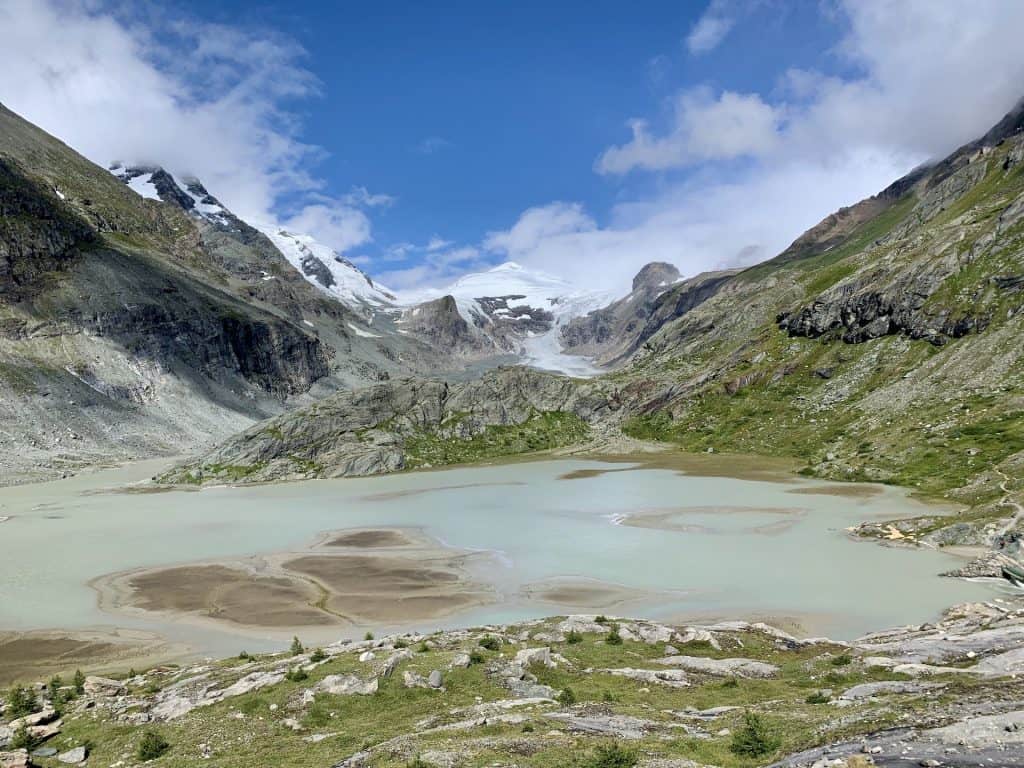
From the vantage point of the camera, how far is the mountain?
275 feet

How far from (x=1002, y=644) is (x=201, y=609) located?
168 feet

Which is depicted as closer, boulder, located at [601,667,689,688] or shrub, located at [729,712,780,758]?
shrub, located at [729,712,780,758]

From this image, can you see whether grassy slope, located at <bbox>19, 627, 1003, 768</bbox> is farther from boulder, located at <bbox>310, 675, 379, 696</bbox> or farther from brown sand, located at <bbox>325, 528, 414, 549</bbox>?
brown sand, located at <bbox>325, 528, 414, 549</bbox>

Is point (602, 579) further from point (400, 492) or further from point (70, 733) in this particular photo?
point (400, 492)

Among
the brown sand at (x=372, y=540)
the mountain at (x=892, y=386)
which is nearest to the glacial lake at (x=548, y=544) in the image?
the brown sand at (x=372, y=540)

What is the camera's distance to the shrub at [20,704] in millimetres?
27359

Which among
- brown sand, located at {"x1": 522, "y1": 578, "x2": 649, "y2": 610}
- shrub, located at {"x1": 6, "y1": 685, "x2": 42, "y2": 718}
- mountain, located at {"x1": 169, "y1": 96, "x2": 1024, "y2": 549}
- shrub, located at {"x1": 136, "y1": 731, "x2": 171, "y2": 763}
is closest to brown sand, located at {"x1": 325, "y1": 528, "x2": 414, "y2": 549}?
brown sand, located at {"x1": 522, "y1": 578, "x2": 649, "y2": 610}

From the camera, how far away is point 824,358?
482ft

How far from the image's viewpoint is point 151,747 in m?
22.0

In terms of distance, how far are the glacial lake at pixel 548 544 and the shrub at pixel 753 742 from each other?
23.8 metres

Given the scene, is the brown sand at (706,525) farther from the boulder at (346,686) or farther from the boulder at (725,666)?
the boulder at (346,686)

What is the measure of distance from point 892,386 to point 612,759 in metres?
124

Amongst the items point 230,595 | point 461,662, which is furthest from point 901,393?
point 230,595

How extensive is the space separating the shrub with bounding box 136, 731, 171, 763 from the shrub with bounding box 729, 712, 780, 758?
19.3 metres
